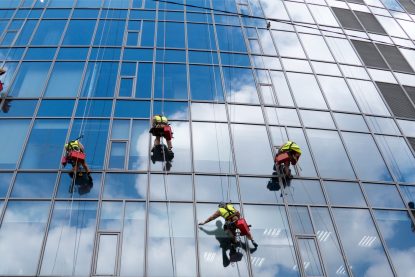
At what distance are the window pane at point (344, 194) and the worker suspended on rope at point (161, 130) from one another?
17.5 ft

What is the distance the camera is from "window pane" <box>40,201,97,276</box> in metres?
10.4

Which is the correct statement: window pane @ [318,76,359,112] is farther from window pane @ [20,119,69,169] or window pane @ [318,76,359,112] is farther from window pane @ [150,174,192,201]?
window pane @ [20,119,69,169]

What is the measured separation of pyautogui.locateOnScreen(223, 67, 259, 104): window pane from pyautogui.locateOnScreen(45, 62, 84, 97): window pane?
5687 millimetres

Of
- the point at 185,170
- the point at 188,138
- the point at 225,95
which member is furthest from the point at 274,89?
the point at 185,170

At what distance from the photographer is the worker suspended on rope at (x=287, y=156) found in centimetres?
1320

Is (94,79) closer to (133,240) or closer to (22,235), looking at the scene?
(22,235)

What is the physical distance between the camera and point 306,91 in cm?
1673

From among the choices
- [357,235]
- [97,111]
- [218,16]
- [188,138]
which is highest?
[218,16]

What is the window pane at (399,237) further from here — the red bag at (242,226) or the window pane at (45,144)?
the window pane at (45,144)

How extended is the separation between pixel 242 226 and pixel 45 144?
6.84m

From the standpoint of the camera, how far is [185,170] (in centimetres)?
1308

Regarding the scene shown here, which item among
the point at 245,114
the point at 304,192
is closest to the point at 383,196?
the point at 304,192

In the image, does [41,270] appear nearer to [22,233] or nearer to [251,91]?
[22,233]

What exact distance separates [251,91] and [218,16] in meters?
5.35
